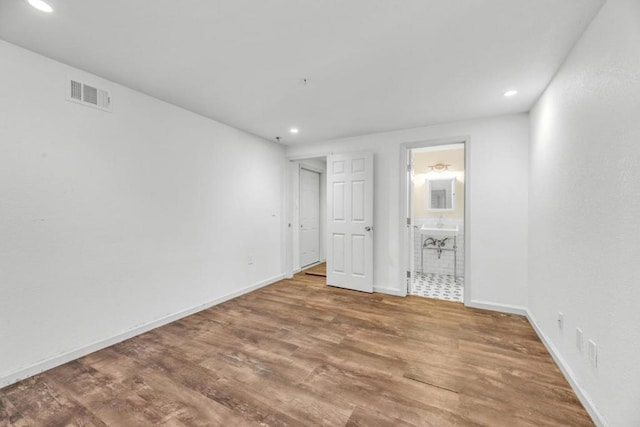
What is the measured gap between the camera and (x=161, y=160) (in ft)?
9.07

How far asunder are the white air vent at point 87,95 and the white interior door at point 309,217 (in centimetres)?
342

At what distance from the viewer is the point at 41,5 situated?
1478 millimetres

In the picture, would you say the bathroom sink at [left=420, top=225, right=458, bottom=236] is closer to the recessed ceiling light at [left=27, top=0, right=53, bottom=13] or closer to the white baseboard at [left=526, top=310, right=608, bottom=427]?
the white baseboard at [left=526, top=310, right=608, bottom=427]

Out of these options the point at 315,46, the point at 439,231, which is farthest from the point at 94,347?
the point at 439,231

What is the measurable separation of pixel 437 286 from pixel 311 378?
3.06 metres

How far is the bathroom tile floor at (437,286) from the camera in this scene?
3.76 metres

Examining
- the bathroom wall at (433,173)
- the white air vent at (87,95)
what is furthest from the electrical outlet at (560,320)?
the white air vent at (87,95)

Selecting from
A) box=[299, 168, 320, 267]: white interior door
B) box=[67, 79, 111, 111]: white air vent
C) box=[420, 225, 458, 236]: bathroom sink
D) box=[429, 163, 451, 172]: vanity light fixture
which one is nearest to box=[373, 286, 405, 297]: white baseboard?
box=[420, 225, 458, 236]: bathroom sink

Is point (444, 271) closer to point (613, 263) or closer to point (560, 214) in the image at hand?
point (560, 214)

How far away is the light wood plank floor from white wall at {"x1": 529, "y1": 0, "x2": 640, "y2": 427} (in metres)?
0.42

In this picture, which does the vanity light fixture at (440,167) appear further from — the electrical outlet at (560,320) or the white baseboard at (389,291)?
the electrical outlet at (560,320)

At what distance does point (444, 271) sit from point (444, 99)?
11.0 feet

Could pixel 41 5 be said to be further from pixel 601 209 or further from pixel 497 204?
pixel 497 204

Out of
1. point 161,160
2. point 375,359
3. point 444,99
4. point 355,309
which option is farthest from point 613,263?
point 161,160
